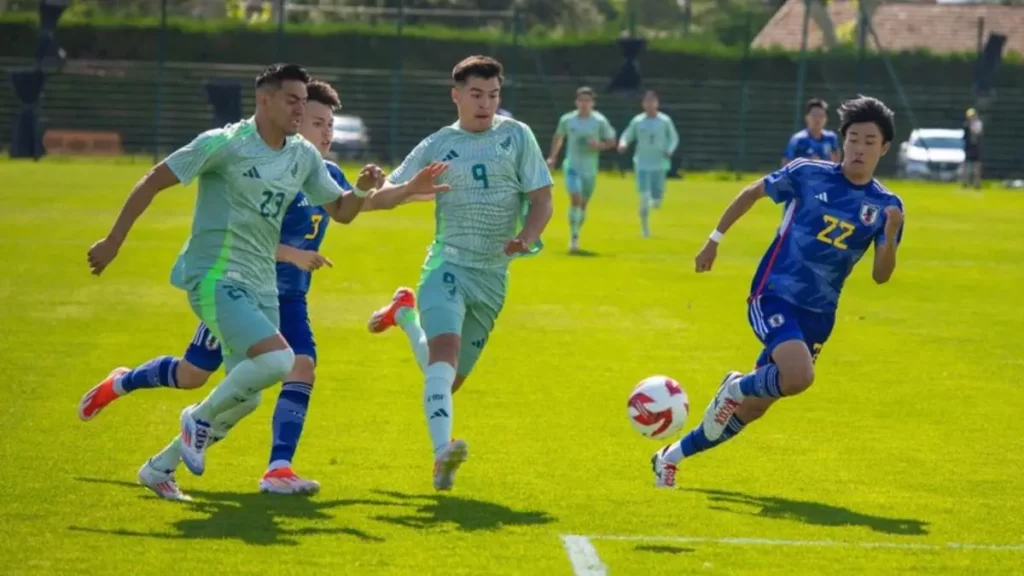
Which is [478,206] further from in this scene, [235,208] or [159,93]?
[159,93]

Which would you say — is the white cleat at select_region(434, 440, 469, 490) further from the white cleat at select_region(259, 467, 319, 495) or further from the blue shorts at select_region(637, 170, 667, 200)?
the blue shorts at select_region(637, 170, 667, 200)

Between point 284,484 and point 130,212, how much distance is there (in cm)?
158

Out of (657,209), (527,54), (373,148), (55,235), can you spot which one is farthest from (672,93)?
(55,235)

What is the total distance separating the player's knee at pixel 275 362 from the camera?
318 inches

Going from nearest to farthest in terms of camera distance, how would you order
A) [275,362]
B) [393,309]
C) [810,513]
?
[275,362], [810,513], [393,309]

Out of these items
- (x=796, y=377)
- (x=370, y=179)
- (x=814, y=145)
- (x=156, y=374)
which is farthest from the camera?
(x=814, y=145)

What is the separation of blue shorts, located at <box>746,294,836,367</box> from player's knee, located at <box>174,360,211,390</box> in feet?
9.36

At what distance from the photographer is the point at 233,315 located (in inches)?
321

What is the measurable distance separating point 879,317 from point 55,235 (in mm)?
12719

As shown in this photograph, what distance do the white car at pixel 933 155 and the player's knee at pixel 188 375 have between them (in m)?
44.3

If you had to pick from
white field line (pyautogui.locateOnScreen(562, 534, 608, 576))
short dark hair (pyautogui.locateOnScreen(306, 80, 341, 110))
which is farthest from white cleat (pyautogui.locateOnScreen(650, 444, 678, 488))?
short dark hair (pyautogui.locateOnScreen(306, 80, 341, 110))

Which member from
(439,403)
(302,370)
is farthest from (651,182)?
(439,403)

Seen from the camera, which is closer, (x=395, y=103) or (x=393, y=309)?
(x=393, y=309)

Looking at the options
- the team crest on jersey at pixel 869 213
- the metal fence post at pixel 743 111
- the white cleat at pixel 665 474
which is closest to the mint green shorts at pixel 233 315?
the white cleat at pixel 665 474
